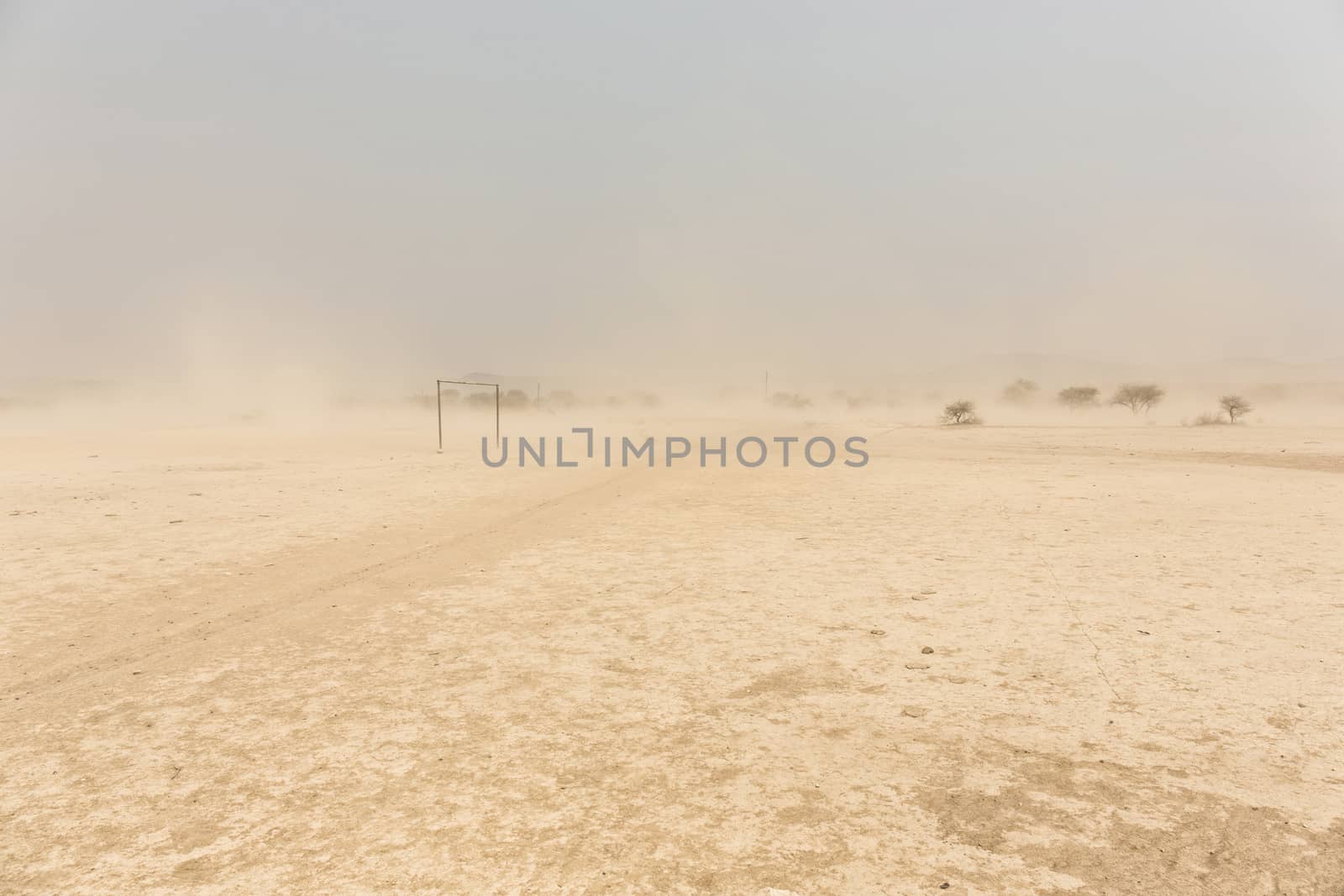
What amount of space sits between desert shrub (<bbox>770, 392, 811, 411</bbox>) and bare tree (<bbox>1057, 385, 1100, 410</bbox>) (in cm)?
2816

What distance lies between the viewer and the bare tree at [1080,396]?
61.4 meters

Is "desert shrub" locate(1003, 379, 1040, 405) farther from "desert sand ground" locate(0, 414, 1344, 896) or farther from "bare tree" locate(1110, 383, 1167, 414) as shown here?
"desert sand ground" locate(0, 414, 1344, 896)

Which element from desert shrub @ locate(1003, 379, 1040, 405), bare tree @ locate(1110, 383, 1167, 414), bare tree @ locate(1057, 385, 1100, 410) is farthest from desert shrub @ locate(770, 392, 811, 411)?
bare tree @ locate(1110, 383, 1167, 414)

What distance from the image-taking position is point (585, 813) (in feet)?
11.2

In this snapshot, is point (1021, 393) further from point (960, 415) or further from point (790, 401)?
point (960, 415)

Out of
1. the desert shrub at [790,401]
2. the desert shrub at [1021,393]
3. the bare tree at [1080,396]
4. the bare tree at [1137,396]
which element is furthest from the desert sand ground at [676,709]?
the desert shrub at [790,401]

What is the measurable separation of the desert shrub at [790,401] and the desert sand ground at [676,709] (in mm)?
75551

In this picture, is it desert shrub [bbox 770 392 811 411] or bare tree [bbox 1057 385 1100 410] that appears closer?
bare tree [bbox 1057 385 1100 410]

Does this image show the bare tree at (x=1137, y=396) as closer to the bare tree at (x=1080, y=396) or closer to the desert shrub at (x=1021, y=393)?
the bare tree at (x=1080, y=396)

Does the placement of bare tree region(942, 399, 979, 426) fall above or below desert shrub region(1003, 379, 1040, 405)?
below

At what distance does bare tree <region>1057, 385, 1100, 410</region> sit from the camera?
61406 mm

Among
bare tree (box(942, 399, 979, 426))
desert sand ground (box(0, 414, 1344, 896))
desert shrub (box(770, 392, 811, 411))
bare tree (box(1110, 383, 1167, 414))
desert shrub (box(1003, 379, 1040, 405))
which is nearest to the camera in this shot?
desert sand ground (box(0, 414, 1344, 896))

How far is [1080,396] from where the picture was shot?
61.8 meters

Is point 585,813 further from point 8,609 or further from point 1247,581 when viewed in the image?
point 1247,581
